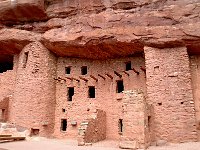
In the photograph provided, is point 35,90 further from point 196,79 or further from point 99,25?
point 196,79

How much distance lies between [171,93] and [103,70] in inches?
203

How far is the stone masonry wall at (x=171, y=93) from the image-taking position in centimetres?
1248

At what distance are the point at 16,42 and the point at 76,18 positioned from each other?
428 cm

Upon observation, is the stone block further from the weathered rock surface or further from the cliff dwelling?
the weathered rock surface

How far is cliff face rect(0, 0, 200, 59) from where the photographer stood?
13.5 meters

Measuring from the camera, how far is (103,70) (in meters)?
16.8

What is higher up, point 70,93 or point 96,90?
point 96,90

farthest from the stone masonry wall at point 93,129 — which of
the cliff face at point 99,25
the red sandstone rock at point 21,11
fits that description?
the red sandstone rock at point 21,11

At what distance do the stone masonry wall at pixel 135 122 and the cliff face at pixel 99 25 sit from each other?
3.69 m

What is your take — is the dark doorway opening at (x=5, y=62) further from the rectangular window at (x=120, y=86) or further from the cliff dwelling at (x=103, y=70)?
the rectangular window at (x=120, y=86)

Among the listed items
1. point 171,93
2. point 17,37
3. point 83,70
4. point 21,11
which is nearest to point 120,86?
point 83,70

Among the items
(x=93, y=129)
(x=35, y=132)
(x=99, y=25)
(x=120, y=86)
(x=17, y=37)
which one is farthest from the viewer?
(x=120, y=86)

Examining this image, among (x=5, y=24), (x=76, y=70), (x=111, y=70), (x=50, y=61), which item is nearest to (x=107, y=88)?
(x=111, y=70)

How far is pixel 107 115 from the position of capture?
1574cm
